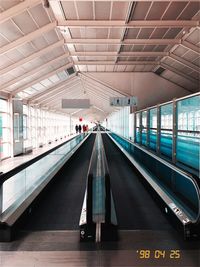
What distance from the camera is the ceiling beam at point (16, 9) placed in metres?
10.2

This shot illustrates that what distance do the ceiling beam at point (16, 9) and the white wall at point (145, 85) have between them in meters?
14.8

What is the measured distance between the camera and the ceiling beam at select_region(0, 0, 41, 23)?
10215 millimetres

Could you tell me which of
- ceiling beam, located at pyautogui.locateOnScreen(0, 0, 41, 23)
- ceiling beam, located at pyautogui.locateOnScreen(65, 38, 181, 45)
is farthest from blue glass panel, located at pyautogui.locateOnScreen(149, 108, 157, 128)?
ceiling beam, located at pyautogui.locateOnScreen(0, 0, 41, 23)

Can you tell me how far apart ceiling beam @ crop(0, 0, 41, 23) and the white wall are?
14.8 metres

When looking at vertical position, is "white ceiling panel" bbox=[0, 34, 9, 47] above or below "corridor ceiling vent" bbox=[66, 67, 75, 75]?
below

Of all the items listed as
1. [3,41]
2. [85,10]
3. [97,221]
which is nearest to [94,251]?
[97,221]

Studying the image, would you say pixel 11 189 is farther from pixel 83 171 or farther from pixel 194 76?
pixel 194 76

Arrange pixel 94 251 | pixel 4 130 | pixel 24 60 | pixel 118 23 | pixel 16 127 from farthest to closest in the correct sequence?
pixel 16 127
pixel 4 130
pixel 24 60
pixel 118 23
pixel 94 251

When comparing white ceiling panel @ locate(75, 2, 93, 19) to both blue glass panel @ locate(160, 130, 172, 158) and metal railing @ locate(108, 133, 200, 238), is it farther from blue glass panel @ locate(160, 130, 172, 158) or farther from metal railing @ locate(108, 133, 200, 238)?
metal railing @ locate(108, 133, 200, 238)

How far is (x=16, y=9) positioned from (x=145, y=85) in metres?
16.4

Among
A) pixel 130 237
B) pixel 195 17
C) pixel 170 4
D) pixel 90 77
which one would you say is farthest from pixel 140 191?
pixel 90 77

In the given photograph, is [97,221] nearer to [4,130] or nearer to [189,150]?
[189,150]

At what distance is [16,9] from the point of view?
10.2 metres

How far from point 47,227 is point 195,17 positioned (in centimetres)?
1216
